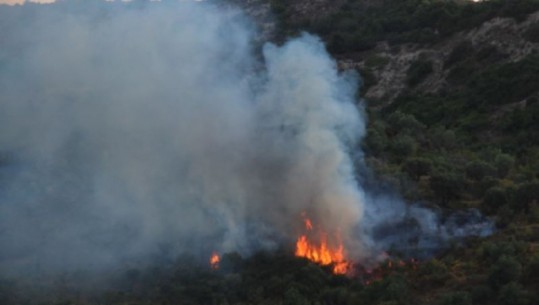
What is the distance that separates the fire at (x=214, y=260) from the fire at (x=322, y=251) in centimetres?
259

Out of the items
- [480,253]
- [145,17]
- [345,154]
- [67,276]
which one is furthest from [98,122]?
[480,253]

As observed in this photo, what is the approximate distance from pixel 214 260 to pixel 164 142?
218 inches

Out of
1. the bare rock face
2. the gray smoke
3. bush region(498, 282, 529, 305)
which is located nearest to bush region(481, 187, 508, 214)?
the gray smoke

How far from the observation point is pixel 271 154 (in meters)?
29.7

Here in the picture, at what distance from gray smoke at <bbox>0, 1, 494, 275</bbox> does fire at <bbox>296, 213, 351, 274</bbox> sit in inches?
13.0

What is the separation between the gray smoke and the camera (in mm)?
28719

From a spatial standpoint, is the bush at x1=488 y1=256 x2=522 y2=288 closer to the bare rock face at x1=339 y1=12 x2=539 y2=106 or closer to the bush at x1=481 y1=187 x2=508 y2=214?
the bush at x1=481 y1=187 x2=508 y2=214

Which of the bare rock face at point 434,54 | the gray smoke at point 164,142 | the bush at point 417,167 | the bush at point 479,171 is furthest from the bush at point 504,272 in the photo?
the bare rock face at point 434,54

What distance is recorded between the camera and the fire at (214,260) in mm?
27041

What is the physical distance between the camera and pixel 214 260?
27547mm

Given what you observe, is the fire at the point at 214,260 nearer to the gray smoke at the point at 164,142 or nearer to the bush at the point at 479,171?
the gray smoke at the point at 164,142

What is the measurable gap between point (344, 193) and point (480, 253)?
4749mm

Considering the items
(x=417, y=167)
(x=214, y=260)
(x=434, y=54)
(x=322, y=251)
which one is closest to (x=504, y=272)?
(x=322, y=251)

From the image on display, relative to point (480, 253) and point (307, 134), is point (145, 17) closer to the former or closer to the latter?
point (307, 134)
